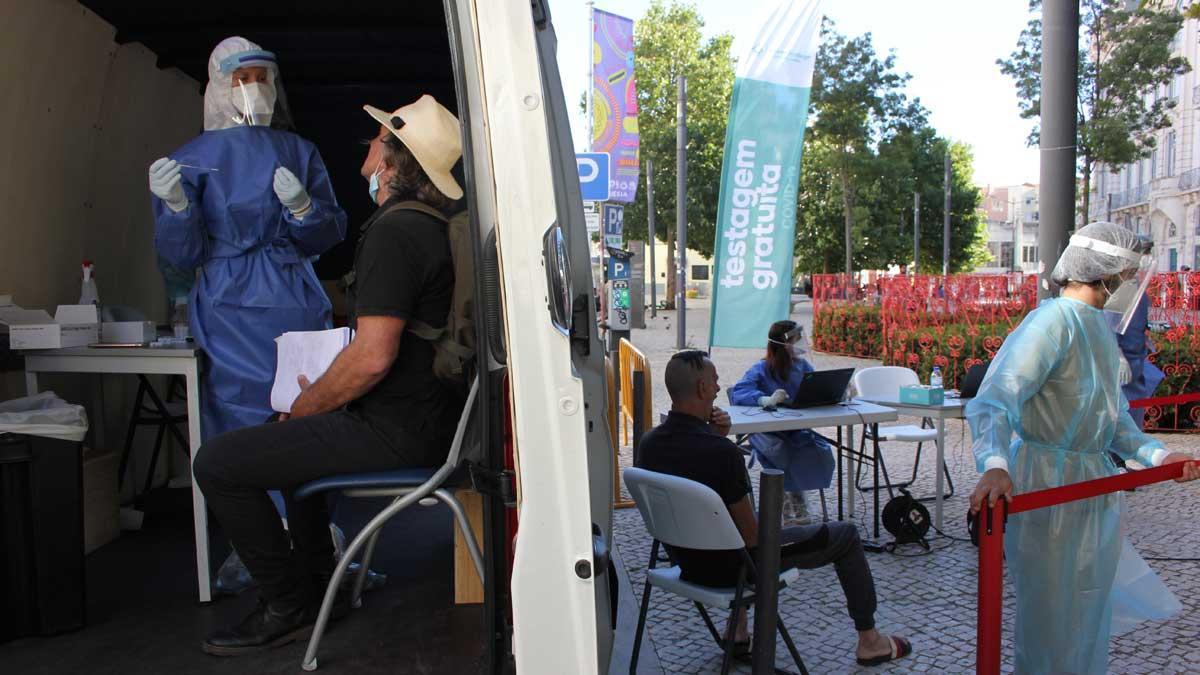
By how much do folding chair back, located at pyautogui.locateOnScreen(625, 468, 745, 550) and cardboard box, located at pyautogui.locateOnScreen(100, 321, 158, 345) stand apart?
1920mm

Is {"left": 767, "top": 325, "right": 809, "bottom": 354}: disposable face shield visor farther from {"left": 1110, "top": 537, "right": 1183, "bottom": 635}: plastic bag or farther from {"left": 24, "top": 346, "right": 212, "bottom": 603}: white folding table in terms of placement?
{"left": 24, "top": 346, "right": 212, "bottom": 603}: white folding table

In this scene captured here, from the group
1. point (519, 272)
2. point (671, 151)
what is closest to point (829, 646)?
point (519, 272)

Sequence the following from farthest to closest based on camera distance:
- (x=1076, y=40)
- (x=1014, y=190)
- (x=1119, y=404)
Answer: (x=1014, y=190), (x=1076, y=40), (x=1119, y=404)

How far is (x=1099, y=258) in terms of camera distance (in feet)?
9.88

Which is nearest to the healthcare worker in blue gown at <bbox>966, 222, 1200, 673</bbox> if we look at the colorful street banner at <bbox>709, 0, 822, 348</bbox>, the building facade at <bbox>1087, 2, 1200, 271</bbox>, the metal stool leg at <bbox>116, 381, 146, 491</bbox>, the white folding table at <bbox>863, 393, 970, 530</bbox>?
the white folding table at <bbox>863, 393, 970, 530</bbox>

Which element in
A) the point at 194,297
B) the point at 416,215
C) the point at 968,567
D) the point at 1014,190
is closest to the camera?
the point at 416,215

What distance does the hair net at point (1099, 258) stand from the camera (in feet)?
9.84

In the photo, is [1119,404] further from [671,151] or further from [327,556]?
Answer: [671,151]

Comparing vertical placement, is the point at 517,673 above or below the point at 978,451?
below

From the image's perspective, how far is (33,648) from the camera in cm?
268

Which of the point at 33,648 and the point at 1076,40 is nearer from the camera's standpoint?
the point at 33,648

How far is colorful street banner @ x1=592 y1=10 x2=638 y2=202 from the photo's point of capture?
13.9 metres

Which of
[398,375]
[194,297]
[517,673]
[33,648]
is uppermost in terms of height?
[194,297]

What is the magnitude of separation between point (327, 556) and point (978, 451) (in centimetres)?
217
